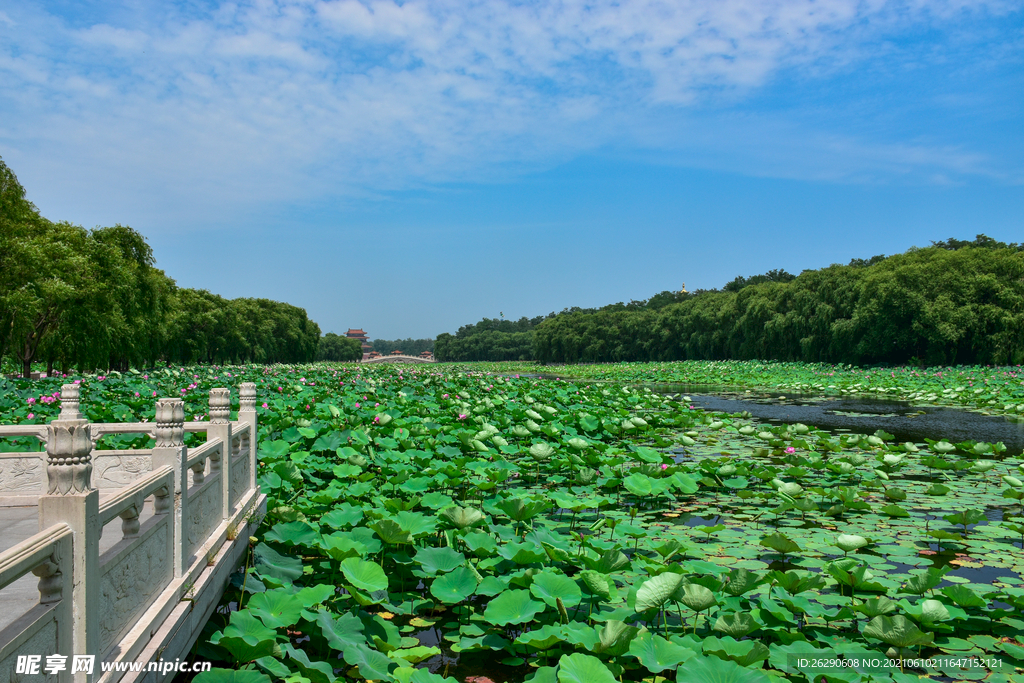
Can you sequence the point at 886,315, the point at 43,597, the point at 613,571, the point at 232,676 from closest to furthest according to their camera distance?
the point at 43,597 < the point at 232,676 < the point at 613,571 < the point at 886,315

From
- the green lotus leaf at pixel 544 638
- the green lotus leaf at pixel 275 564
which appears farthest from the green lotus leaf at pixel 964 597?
the green lotus leaf at pixel 275 564

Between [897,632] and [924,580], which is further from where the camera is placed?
[924,580]

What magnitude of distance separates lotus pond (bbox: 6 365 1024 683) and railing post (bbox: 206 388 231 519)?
39cm

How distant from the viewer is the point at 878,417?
12227mm

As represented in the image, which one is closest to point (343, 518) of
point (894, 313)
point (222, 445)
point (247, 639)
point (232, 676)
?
point (222, 445)

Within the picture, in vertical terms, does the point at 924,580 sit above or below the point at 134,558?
below

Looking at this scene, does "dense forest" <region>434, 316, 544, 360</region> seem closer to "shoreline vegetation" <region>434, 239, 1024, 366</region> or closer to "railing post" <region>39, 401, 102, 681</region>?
"shoreline vegetation" <region>434, 239, 1024, 366</region>

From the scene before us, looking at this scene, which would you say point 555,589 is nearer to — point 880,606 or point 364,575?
point 364,575

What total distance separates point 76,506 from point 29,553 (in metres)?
0.26

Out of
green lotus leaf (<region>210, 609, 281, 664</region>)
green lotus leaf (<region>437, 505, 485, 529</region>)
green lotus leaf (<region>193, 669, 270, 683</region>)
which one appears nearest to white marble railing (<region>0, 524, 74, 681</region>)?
green lotus leaf (<region>193, 669, 270, 683</region>)

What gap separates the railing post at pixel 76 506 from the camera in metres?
1.59

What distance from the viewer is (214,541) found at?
10.0 ft

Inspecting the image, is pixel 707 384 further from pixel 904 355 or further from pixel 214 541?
pixel 214 541

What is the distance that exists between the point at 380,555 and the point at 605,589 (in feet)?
5.24
